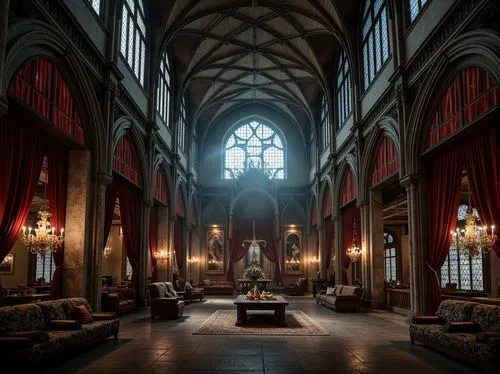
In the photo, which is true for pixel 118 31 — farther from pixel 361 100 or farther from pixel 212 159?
pixel 212 159

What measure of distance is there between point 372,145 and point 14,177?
11463mm

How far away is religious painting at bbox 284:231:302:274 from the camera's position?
98.7 ft

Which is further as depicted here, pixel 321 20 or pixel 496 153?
pixel 321 20

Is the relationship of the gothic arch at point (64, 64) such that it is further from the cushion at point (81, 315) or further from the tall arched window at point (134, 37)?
the cushion at point (81, 315)

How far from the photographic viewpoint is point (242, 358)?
8164 mm

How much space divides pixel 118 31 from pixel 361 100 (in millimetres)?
9126

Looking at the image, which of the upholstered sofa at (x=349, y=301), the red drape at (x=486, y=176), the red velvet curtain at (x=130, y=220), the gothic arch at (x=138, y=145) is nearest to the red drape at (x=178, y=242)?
the gothic arch at (x=138, y=145)

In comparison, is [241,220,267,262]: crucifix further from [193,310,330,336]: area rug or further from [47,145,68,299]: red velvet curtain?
[47,145,68,299]: red velvet curtain

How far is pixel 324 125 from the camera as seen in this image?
26.4m

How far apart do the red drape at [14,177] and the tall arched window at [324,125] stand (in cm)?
1752

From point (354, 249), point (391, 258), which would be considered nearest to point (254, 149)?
point (391, 258)

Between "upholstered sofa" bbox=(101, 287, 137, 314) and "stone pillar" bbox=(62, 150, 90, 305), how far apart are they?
239 cm

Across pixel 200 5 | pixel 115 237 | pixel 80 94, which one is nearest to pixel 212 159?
pixel 115 237

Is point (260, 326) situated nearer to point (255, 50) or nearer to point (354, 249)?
point (354, 249)
